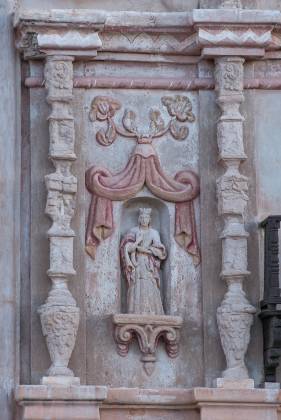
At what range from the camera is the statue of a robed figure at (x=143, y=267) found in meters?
12.9

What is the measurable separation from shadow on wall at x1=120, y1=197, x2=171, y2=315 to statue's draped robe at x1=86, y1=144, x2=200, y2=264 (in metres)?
0.08

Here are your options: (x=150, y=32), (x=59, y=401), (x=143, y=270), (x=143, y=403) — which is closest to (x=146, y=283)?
(x=143, y=270)

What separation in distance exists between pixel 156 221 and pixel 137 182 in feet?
1.12

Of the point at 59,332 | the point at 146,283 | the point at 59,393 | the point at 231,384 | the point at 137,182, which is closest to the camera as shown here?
the point at 59,393

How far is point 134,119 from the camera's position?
1323 cm

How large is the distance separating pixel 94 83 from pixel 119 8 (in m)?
0.59

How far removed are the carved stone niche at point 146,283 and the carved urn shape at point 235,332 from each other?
0.31m

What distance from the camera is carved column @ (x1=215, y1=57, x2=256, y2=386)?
42.1 feet

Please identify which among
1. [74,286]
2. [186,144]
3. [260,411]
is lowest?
[260,411]

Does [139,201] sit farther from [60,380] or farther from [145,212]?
[60,380]

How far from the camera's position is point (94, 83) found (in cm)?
1316

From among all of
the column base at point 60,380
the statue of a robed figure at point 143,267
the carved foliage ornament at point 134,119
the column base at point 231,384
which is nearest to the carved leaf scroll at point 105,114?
the carved foliage ornament at point 134,119

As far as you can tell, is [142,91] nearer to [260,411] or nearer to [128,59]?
[128,59]

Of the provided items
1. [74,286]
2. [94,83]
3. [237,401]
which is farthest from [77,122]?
[237,401]
